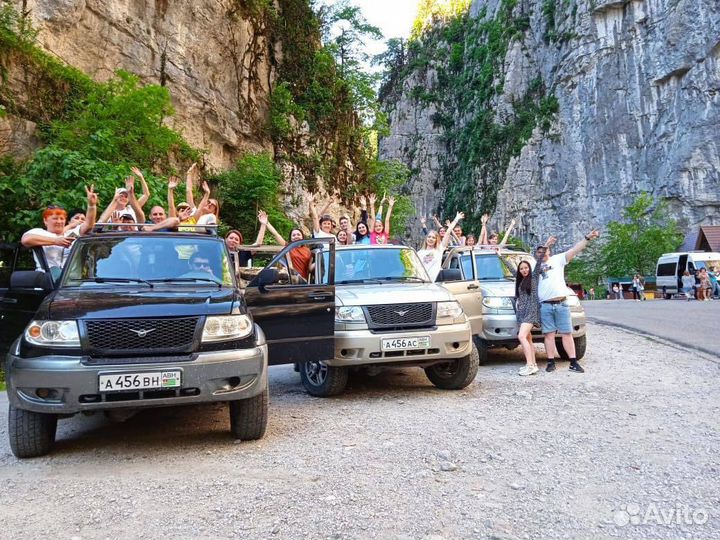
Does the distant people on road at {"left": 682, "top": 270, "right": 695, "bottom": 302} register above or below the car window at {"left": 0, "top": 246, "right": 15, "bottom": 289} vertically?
below

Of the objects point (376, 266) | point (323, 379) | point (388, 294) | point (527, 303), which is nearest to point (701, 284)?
point (527, 303)

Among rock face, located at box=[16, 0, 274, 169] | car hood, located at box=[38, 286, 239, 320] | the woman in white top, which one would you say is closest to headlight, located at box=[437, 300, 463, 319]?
the woman in white top

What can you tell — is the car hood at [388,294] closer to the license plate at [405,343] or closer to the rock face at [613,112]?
the license plate at [405,343]

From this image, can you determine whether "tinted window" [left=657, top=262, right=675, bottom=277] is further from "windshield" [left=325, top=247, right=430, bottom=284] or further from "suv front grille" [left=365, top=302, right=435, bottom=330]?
"suv front grille" [left=365, top=302, right=435, bottom=330]

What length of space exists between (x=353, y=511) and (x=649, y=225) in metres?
57.2

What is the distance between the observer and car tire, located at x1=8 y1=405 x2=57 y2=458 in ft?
14.1

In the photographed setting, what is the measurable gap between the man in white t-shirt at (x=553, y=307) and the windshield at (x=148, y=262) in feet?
15.3

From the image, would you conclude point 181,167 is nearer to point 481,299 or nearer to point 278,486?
point 481,299

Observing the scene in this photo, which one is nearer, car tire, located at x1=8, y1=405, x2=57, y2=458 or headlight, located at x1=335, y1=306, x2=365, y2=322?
car tire, located at x1=8, y1=405, x2=57, y2=458

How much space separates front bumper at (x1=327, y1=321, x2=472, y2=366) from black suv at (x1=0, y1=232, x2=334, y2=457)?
58.7 inches

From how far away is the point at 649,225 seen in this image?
53.1 metres

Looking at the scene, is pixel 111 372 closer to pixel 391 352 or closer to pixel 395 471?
pixel 395 471

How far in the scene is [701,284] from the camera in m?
29.7

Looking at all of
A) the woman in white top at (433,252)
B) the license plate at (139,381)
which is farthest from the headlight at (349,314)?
the woman in white top at (433,252)
